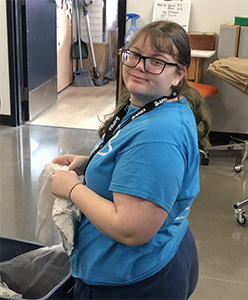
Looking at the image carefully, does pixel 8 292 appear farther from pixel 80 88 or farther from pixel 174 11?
pixel 80 88

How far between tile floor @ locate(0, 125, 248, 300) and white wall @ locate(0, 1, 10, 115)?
0.86 ft

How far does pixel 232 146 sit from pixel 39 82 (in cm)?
223

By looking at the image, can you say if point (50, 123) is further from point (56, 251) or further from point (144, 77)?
point (144, 77)

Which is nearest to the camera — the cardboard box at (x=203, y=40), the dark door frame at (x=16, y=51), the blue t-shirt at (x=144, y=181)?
the blue t-shirt at (x=144, y=181)

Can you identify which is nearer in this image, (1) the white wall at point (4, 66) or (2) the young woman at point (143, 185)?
(2) the young woman at point (143, 185)

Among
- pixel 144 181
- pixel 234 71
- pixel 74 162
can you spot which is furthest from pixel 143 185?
pixel 234 71

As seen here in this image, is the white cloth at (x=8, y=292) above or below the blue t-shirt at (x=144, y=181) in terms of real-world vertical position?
below

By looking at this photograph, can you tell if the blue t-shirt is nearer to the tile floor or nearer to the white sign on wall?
the tile floor

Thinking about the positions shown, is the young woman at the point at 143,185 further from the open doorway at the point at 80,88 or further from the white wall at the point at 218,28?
the open doorway at the point at 80,88

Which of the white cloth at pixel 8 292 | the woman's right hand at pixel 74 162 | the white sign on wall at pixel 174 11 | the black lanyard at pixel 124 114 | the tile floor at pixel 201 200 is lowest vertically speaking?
the tile floor at pixel 201 200

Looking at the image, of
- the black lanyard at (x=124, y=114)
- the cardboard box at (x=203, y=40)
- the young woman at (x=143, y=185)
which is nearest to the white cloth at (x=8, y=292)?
the young woman at (x=143, y=185)

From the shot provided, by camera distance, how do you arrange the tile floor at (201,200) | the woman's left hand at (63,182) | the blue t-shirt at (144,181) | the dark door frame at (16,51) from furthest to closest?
1. the dark door frame at (16,51)
2. the tile floor at (201,200)
3. the woman's left hand at (63,182)
4. the blue t-shirt at (144,181)

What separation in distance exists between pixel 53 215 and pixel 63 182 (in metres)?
0.10

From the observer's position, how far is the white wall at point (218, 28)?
3717mm
